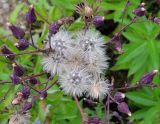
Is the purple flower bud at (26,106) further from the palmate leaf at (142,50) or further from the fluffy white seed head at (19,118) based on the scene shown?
the palmate leaf at (142,50)

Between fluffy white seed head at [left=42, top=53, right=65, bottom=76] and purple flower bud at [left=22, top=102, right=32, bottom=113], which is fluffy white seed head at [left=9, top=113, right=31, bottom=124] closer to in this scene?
purple flower bud at [left=22, top=102, right=32, bottom=113]

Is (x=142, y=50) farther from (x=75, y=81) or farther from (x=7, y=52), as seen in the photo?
(x=7, y=52)

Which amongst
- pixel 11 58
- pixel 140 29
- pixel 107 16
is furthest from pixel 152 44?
pixel 11 58

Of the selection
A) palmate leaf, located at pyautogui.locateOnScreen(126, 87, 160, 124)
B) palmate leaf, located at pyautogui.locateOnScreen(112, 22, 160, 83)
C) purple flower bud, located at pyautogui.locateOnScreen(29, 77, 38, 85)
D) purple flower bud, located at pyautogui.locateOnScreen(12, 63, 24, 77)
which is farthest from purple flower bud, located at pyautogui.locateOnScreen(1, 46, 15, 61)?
palmate leaf, located at pyautogui.locateOnScreen(126, 87, 160, 124)

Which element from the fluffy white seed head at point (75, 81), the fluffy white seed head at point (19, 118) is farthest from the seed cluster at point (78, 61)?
the fluffy white seed head at point (19, 118)

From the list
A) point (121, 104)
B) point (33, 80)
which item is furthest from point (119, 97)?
point (33, 80)

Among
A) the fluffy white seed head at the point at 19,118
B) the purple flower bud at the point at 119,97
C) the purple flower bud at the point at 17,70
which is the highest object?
the purple flower bud at the point at 17,70

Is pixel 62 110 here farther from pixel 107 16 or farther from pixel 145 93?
pixel 107 16
